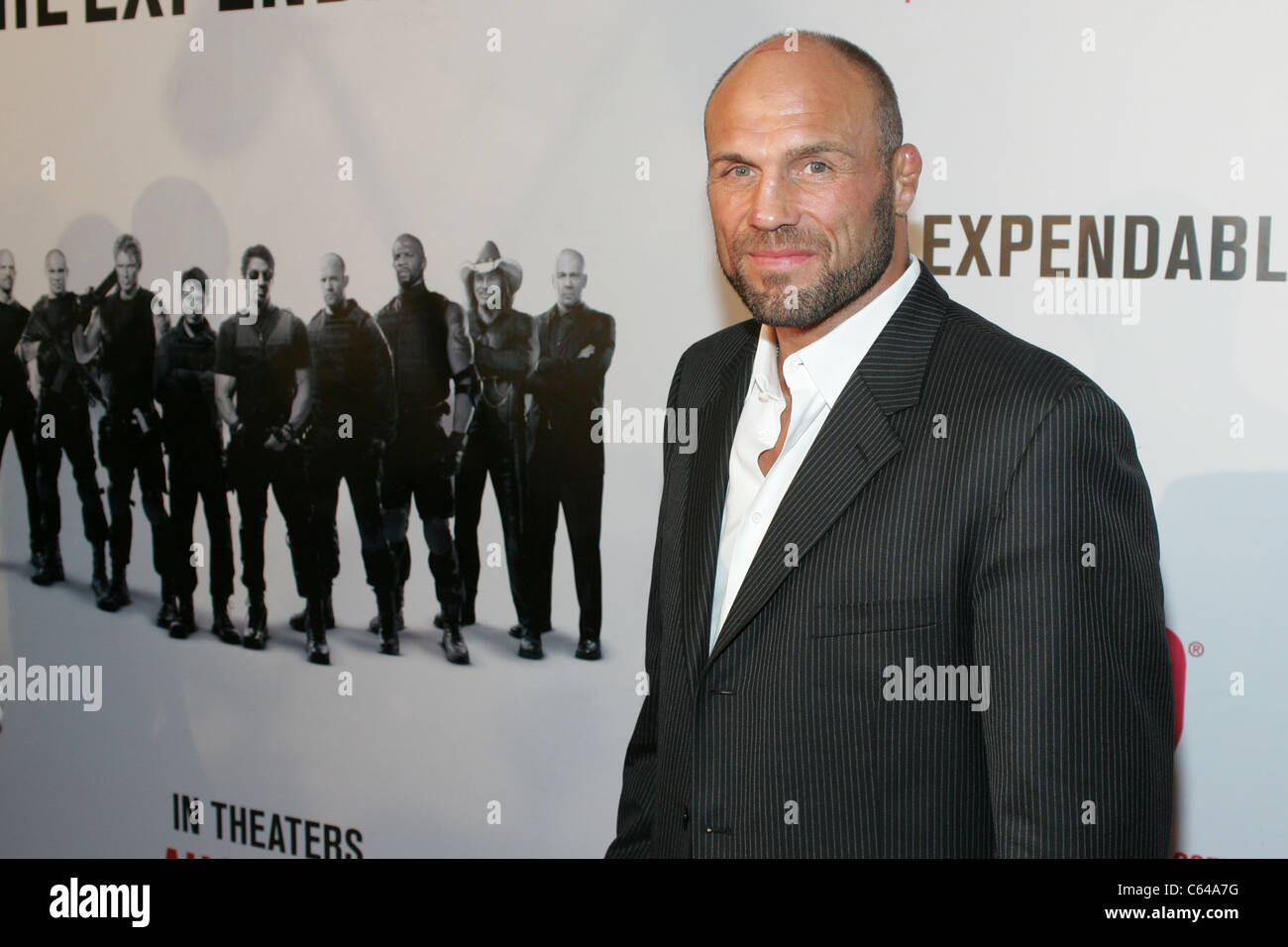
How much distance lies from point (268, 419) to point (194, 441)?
0.79ft

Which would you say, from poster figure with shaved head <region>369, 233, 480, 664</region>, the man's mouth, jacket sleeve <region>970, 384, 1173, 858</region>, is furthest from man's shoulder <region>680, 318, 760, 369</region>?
poster figure with shaved head <region>369, 233, 480, 664</region>

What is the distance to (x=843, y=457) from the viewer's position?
126 cm

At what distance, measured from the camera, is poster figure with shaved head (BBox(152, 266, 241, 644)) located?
2.83 metres

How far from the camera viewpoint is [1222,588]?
204 centimetres

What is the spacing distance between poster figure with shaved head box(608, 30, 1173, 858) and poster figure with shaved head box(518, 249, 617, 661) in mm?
1015

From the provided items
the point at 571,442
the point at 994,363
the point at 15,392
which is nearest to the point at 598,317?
the point at 571,442

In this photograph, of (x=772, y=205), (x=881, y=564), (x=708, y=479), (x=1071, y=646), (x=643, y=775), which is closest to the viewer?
(x=1071, y=646)

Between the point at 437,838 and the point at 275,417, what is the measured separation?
1.12 meters

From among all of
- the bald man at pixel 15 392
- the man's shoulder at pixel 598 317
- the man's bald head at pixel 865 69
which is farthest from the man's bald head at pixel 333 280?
the man's bald head at pixel 865 69

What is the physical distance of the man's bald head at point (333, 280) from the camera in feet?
8.77

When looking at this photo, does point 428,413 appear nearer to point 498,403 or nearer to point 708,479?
point 498,403

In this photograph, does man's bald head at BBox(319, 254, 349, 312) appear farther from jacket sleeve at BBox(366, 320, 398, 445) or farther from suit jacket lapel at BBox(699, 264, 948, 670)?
suit jacket lapel at BBox(699, 264, 948, 670)

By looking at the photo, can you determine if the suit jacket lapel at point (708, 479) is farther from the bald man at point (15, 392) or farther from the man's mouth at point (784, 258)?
the bald man at point (15, 392)

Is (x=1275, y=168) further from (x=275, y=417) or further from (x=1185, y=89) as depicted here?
(x=275, y=417)
